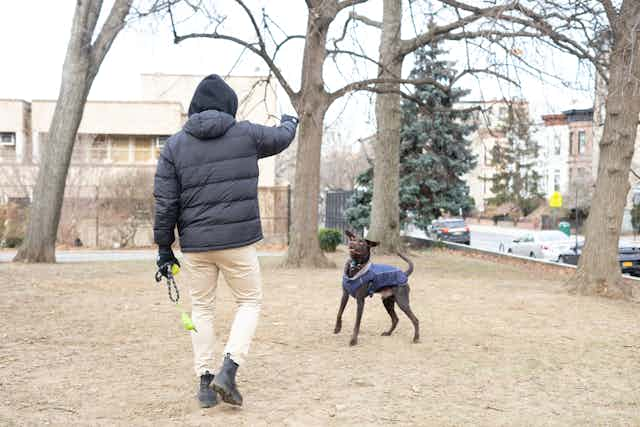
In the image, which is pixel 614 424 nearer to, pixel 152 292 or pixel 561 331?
pixel 561 331

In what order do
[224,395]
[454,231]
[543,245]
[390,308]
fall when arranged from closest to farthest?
1. [224,395]
2. [390,308]
3. [543,245]
4. [454,231]

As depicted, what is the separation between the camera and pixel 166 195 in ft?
15.0

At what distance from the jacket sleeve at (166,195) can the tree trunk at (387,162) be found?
15.4 meters

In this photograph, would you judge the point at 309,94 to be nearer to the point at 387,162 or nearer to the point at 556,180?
the point at 387,162

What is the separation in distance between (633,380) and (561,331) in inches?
85.1

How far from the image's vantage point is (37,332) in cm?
734

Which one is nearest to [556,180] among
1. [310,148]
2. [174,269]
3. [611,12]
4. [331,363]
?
[310,148]

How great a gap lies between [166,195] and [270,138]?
Answer: 79cm

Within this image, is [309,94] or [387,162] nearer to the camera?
[309,94]

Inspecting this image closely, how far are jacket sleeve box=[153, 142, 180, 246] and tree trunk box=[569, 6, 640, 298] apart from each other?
28.3 feet

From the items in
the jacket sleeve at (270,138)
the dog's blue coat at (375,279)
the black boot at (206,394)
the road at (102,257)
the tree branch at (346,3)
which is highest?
the tree branch at (346,3)

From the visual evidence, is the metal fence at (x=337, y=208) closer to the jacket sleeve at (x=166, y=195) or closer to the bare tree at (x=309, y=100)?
the bare tree at (x=309, y=100)

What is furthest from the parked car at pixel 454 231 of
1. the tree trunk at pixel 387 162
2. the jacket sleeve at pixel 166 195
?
the jacket sleeve at pixel 166 195

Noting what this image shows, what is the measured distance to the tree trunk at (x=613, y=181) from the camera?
11.3m
